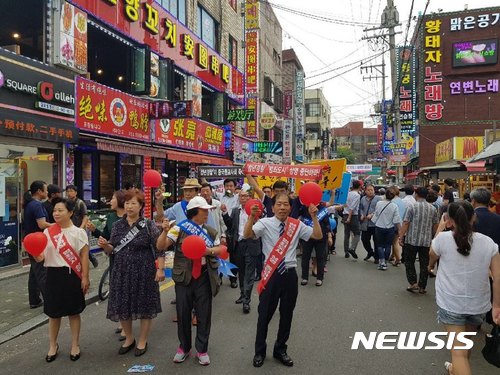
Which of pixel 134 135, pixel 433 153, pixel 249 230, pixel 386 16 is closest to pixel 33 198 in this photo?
pixel 249 230

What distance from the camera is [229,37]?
838 inches

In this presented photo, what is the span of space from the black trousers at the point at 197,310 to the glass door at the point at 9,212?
5.40m

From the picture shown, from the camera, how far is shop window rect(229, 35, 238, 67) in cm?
2162

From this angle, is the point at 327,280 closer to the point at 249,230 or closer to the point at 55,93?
the point at 249,230

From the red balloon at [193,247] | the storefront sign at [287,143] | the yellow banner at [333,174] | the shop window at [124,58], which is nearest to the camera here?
the red balloon at [193,247]

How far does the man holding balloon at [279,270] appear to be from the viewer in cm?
406

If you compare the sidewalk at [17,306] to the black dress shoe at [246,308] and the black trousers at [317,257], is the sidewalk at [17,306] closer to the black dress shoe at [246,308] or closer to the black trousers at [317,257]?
the black dress shoe at [246,308]

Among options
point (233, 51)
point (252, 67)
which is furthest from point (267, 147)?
point (233, 51)

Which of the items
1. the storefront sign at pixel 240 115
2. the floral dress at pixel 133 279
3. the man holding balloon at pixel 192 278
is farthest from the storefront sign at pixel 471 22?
the floral dress at pixel 133 279

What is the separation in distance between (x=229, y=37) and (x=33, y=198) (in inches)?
686

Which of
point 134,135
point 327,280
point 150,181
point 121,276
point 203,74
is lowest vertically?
point 327,280

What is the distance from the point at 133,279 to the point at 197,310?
2.46 ft

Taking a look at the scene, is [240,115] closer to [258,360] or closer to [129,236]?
[129,236]

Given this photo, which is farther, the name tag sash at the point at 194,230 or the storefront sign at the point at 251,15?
the storefront sign at the point at 251,15
